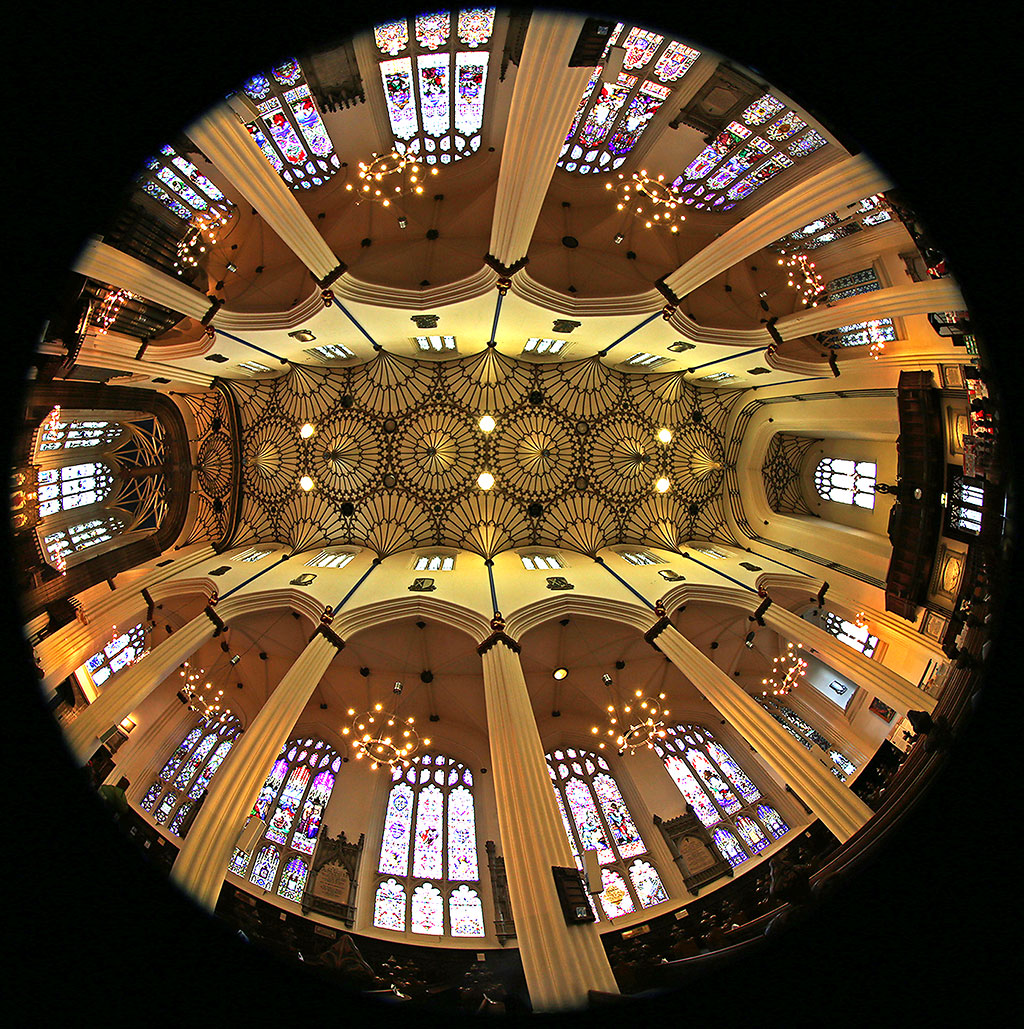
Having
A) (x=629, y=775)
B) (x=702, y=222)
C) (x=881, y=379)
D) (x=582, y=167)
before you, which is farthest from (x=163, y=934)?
(x=702, y=222)

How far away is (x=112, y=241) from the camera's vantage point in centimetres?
798

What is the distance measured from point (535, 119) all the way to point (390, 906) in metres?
15.2

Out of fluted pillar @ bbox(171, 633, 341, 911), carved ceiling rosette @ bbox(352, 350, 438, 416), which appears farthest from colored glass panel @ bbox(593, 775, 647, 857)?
carved ceiling rosette @ bbox(352, 350, 438, 416)

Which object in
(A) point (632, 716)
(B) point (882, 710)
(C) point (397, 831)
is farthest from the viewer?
(A) point (632, 716)

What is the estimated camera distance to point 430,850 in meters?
11.2

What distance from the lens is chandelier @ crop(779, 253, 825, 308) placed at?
1164 centimetres

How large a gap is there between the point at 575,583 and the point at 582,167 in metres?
10.2

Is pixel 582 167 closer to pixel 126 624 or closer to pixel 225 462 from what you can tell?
pixel 225 462

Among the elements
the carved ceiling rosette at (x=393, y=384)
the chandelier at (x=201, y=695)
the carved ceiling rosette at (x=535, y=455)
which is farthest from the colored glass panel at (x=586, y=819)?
the carved ceiling rosette at (x=393, y=384)

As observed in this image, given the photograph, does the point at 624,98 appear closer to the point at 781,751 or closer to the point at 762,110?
the point at 762,110

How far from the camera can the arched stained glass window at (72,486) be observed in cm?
1105

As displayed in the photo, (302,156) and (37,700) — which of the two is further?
(302,156)

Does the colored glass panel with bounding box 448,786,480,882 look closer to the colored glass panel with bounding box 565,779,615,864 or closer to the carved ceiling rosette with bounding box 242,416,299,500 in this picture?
the colored glass panel with bounding box 565,779,615,864

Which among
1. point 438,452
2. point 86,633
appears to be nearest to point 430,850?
point 86,633
